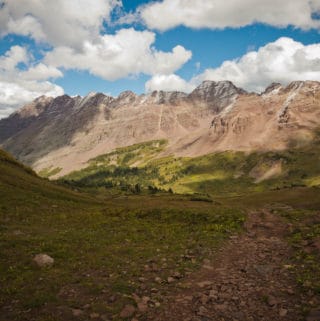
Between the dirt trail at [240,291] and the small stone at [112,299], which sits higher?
the dirt trail at [240,291]

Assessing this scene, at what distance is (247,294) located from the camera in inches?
779

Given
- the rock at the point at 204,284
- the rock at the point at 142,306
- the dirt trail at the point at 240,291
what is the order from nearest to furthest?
the dirt trail at the point at 240,291, the rock at the point at 142,306, the rock at the point at 204,284

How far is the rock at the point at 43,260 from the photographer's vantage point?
23.8m

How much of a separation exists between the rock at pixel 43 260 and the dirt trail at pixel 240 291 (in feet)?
31.1

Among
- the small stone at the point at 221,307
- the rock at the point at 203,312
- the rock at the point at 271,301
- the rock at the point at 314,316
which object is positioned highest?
the rock at the point at 314,316

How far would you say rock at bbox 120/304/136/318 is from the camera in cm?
1727

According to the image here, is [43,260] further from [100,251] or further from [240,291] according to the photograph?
[240,291]

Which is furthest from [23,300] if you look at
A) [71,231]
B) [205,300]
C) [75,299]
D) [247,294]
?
[71,231]

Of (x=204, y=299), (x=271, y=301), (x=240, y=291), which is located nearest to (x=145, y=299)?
(x=204, y=299)

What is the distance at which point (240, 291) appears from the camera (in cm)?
2022

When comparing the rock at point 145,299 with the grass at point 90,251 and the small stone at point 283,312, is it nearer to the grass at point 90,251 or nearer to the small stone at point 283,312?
the grass at point 90,251

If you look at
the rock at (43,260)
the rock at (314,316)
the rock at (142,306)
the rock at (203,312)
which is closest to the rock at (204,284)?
the rock at (203,312)

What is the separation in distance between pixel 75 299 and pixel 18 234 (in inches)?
622

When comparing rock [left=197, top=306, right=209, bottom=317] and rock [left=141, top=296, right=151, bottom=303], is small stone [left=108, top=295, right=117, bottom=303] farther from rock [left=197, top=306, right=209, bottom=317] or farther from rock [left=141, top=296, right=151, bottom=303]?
rock [left=197, top=306, right=209, bottom=317]
